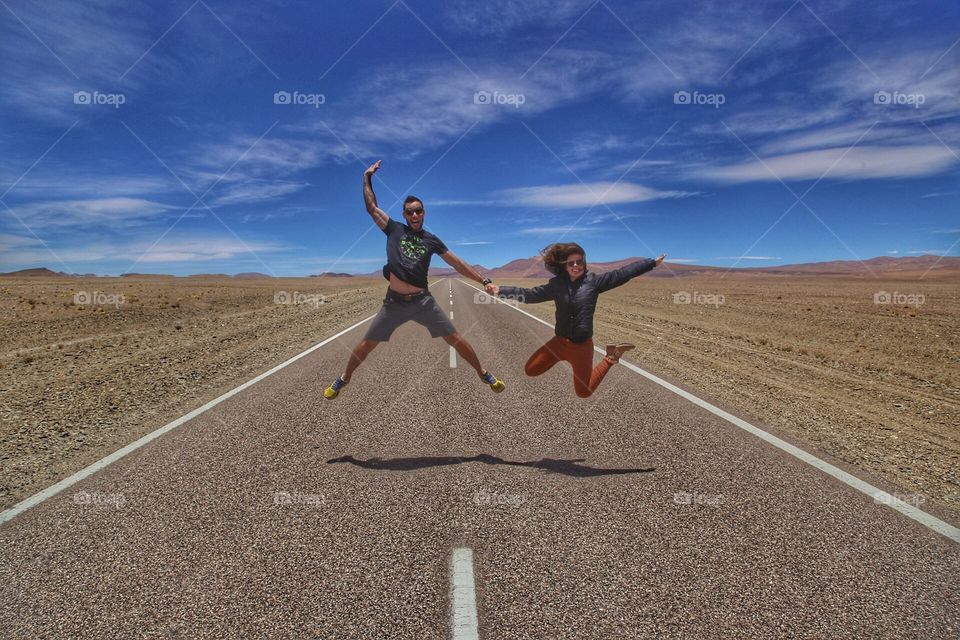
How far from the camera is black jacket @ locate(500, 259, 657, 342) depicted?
4.50 metres

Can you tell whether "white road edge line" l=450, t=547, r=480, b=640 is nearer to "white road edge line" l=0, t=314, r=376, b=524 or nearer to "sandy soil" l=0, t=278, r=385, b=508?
"white road edge line" l=0, t=314, r=376, b=524

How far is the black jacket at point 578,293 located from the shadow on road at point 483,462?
3.94 ft

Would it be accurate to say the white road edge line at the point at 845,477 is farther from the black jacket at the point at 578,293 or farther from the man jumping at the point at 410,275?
the man jumping at the point at 410,275

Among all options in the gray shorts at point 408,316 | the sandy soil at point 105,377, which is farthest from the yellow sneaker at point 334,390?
the sandy soil at point 105,377

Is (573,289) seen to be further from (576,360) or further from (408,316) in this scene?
(408,316)

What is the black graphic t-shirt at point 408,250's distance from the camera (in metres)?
4.93

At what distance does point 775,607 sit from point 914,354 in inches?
510

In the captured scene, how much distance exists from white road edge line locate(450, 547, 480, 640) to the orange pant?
2233 millimetres

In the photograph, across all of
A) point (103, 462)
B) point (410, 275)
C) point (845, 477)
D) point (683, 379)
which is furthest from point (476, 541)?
point (683, 379)

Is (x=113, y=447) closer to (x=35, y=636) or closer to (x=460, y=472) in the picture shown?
(x=35, y=636)

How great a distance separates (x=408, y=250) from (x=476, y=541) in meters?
2.85

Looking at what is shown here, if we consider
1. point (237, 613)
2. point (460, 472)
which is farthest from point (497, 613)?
point (460, 472)

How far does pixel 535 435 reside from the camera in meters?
5.37

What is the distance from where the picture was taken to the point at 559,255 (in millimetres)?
4551
